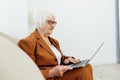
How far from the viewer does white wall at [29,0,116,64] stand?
439 cm

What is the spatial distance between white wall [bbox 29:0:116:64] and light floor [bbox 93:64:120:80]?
0.83 ft

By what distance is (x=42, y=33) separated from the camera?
2207 millimetres

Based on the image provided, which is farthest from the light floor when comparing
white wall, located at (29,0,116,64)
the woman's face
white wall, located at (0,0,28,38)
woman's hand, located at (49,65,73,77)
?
woman's hand, located at (49,65,73,77)

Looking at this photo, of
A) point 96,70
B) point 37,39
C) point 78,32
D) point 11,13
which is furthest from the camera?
point 78,32

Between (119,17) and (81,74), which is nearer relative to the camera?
(81,74)

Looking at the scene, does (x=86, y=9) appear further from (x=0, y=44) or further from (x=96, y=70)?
(x=0, y=44)

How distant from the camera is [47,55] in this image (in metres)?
2.05

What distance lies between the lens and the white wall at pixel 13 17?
3188mm

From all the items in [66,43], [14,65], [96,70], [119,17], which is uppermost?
[14,65]

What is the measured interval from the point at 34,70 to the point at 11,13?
2.34m

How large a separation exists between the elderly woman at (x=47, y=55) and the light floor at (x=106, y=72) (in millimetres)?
1590

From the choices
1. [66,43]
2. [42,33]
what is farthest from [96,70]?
[42,33]

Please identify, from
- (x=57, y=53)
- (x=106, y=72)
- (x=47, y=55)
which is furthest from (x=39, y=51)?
(x=106, y=72)

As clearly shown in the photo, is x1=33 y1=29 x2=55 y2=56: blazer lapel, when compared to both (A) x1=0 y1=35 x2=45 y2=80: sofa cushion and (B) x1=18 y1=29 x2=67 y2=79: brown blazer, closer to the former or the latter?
(B) x1=18 y1=29 x2=67 y2=79: brown blazer
